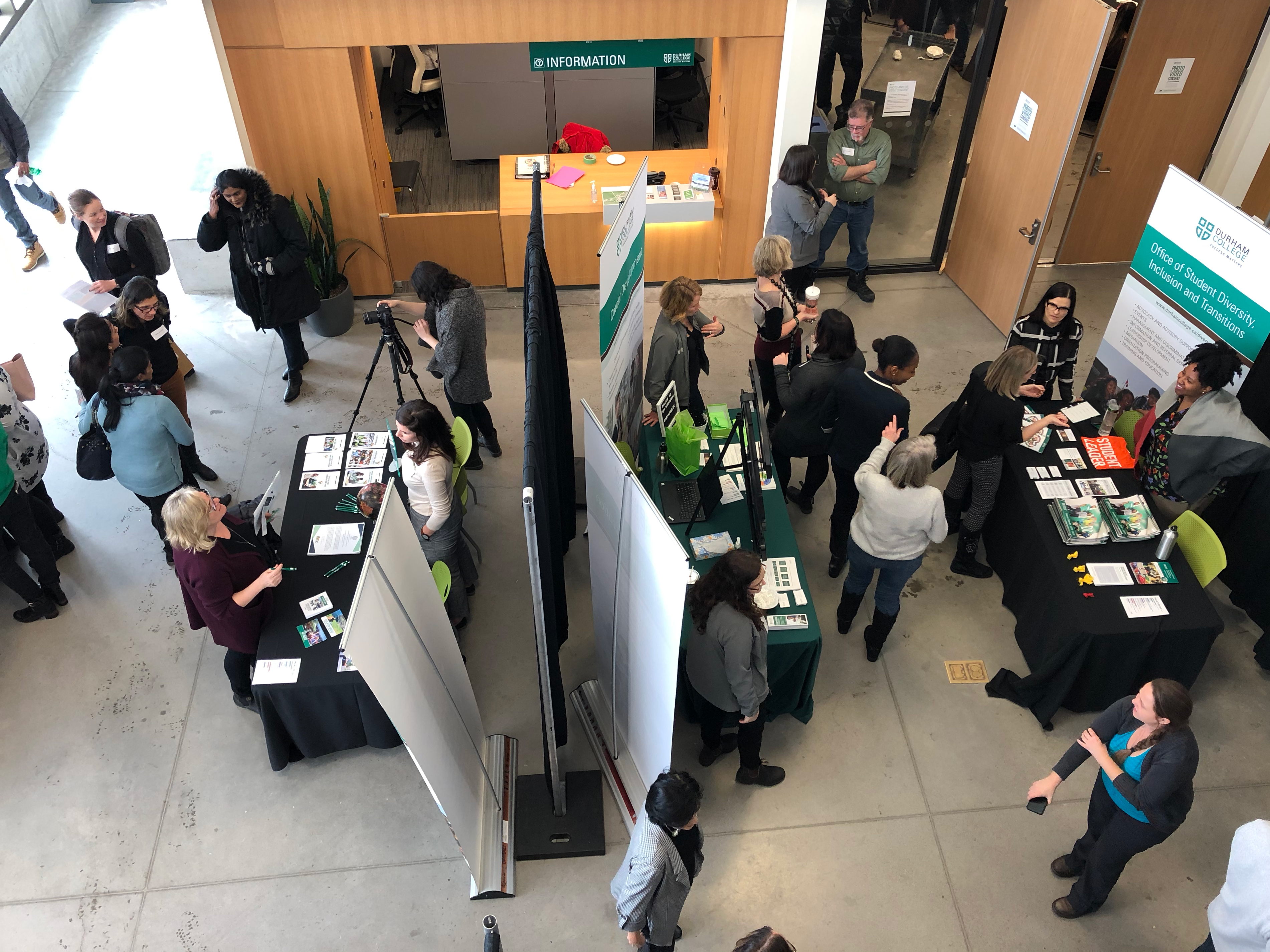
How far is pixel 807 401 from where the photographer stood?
14.9 feet

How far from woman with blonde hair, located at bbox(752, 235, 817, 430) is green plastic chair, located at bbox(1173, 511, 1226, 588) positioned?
6.62 ft

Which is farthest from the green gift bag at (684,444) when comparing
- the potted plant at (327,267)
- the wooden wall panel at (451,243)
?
the potted plant at (327,267)

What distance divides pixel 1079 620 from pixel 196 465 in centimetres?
480

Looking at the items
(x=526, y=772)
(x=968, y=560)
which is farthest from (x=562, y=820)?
(x=968, y=560)

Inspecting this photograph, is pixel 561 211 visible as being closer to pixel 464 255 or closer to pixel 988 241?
pixel 464 255

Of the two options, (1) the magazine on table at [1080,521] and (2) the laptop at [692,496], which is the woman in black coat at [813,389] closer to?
(2) the laptop at [692,496]

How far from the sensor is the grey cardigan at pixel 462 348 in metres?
4.82

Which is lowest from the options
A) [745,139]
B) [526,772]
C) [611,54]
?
[526,772]

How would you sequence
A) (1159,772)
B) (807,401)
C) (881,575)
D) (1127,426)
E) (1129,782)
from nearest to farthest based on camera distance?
(1159,772)
(1129,782)
(881,575)
(807,401)
(1127,426)

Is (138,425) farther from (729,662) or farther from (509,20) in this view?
(509,20)

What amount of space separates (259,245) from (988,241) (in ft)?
16.9

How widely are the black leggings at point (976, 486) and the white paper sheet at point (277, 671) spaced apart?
3.40 meters

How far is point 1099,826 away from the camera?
11.3ft

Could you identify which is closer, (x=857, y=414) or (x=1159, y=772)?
(x=1159, y=772)
